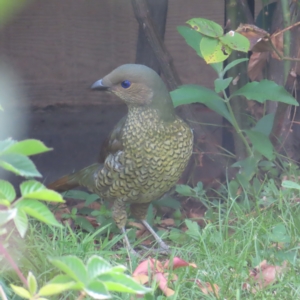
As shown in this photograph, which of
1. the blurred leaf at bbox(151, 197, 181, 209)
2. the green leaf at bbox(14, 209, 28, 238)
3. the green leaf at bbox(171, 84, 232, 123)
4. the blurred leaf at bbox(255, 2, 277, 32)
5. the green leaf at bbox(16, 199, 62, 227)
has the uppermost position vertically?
the blurred leaf at bbox(255, 2, 277, 32)

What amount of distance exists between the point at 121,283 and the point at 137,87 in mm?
2129

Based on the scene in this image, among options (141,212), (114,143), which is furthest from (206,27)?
(141,212)

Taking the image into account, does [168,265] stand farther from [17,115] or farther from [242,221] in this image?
[17,115]

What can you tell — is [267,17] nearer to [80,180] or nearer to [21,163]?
[80,180]

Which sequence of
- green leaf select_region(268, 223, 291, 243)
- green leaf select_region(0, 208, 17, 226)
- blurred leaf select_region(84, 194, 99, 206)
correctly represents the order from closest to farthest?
green leaf select_region(0, 208, 17, 226)
green leaf select_region(268, 223, 291, 243)
blurred leaf select_region(84, 194, 99, 206)

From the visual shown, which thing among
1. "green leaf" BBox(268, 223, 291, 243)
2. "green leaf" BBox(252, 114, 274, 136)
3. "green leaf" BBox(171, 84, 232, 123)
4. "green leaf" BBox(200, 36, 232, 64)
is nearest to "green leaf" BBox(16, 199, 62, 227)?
"green leaf" BBox(200, 36, 232, 64)

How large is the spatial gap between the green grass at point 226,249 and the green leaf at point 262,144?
236 mm

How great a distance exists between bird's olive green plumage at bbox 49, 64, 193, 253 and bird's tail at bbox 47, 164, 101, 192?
24 cm

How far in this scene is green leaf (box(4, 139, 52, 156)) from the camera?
1.21 meters

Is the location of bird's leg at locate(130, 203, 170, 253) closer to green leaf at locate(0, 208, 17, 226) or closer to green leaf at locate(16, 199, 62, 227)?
green leaf at locate(16, 199, 62, 227)

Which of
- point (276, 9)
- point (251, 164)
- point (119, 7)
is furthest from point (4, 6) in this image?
point (119, 7)

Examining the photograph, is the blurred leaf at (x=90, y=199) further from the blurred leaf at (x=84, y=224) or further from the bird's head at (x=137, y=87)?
Answer: the bird's head at (x=137, y=87)

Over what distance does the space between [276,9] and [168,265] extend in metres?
2.12

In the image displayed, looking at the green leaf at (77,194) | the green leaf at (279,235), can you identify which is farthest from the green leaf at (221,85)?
the green leaf at (77,194)
